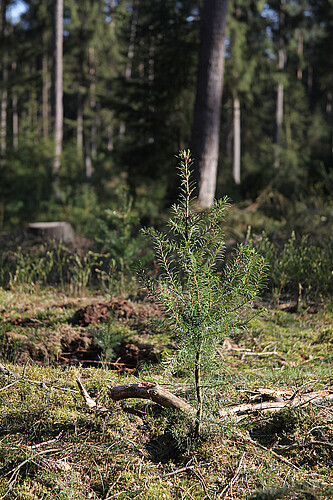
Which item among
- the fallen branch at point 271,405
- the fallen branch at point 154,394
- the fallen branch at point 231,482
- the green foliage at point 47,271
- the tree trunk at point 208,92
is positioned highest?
the tree trunk at point 208,92

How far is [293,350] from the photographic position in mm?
3678

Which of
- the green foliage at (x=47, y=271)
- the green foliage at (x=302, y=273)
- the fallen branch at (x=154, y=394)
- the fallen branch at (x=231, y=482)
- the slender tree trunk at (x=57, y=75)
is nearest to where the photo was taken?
the fallen branch at (x=231, y=482)

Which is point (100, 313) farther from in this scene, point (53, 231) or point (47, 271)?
point (53, 231)

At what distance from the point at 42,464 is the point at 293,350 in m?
2.36

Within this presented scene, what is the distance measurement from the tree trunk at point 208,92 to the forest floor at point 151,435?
16.7 ft

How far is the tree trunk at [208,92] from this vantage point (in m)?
8.00

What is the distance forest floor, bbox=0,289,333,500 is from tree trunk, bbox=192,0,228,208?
200 inches

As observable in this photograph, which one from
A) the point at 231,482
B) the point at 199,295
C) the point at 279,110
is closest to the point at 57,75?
the point at 279,110

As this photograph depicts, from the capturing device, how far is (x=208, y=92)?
8094mm

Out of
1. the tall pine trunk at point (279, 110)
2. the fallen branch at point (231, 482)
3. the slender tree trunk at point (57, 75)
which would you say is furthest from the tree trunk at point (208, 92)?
the tall pine trunk at point (279, 110)

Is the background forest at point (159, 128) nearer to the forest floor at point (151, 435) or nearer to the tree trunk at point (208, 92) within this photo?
the tree trunk at point (208, 92)

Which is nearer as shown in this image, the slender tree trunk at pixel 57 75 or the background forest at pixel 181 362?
the background forest at pixel 181 362

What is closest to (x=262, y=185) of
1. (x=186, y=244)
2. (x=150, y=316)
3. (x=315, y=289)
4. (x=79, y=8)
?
(x=315, y=289)

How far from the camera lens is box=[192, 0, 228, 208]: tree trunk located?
7996mm
